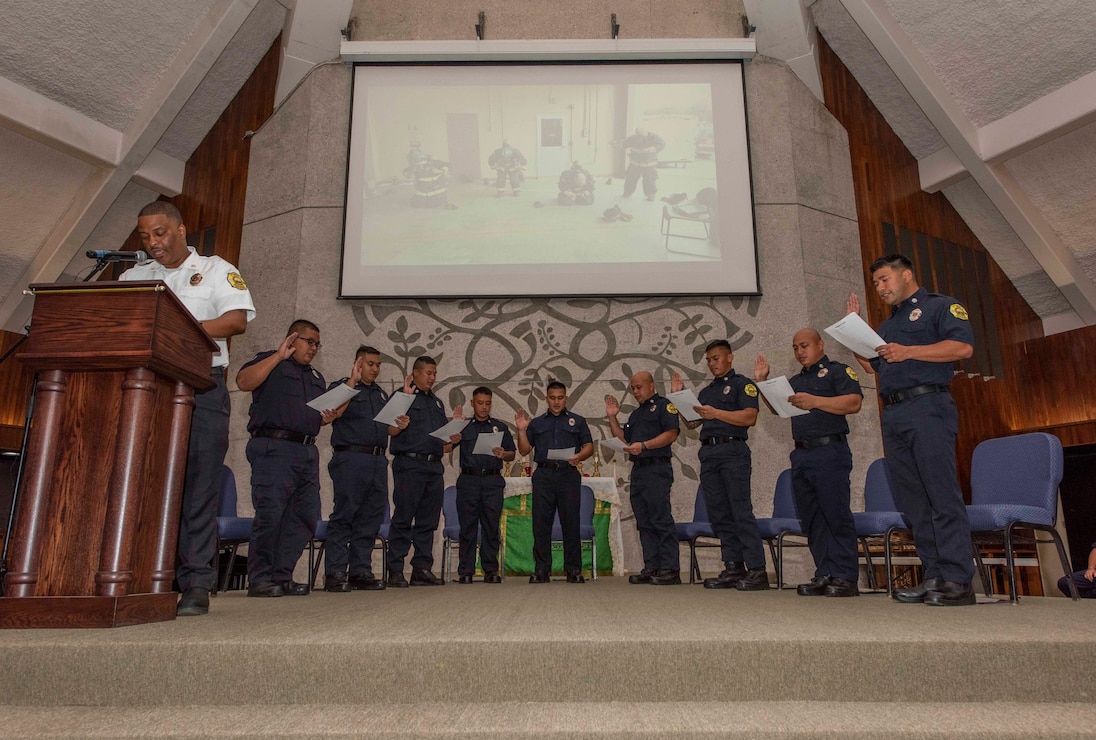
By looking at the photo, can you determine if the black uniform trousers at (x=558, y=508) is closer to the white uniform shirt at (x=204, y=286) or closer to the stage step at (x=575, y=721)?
the white uniform shirt at (x=204, y=286)

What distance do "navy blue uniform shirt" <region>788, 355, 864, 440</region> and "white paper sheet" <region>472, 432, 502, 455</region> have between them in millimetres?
1977

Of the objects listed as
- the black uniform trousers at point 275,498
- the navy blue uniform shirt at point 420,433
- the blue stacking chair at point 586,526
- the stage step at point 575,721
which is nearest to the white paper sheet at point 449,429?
the navy blue uniform shirt at point 420,433

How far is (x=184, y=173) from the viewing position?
7.87 metres

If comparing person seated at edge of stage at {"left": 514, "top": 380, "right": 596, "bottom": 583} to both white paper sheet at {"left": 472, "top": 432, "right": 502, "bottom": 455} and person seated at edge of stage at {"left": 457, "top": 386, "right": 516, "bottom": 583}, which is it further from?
white paper sheet at {"left": 472, "top": 432, "right": 502, "bottom": 455}

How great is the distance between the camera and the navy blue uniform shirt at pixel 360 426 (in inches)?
181

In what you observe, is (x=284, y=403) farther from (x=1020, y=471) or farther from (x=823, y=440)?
(x=1020, y=471)

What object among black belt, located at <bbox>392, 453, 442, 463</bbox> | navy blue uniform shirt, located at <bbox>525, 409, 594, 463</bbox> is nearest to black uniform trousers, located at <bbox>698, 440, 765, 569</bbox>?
navy blue uniform shirt, located at <bbox>525, 409, 594, 463</bbox>

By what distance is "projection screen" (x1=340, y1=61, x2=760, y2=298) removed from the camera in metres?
6.82

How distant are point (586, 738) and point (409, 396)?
10.7 ft

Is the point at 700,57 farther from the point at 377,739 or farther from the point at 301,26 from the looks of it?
the point at 377,739

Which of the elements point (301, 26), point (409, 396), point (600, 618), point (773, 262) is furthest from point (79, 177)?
point (600, 618)

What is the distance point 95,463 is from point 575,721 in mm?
1568

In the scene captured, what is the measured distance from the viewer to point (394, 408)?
4473 millimetres

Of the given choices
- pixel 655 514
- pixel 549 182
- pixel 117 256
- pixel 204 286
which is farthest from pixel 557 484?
pixel 117 256
